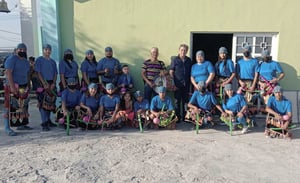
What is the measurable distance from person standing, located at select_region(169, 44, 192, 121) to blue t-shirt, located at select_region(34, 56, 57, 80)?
7.77 feet

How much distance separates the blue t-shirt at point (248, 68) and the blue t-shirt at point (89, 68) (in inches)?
117

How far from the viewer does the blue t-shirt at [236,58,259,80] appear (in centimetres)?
616

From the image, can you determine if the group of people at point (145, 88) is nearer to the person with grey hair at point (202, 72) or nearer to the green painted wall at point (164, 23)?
the person with grey hair at point (202, 72)

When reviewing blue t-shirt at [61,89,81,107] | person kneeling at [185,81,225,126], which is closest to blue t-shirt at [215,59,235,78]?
person kneeling at [185,81,225,126]

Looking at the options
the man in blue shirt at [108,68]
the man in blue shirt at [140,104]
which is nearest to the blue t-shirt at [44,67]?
the man in blue shirt at [108,68]

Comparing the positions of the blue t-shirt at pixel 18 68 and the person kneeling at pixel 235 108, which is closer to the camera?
the blue t-shirt at pixel 18 68

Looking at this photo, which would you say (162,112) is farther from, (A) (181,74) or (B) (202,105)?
(A) (181,74)

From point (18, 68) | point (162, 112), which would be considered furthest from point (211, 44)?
point (18, 68)

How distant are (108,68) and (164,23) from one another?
1.57 meters

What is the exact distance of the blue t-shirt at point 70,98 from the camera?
19.6 feet

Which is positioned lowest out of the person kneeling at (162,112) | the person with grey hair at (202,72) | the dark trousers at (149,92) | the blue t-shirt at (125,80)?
the person kneeling at (162,112)

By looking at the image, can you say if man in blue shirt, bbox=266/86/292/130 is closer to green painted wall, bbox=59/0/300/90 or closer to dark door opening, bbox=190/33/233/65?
green painted wall, bbox=59/0/300/90

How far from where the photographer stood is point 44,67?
5906 mm

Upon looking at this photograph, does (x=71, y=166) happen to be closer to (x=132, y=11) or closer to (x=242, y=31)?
(x=132, y=11)
